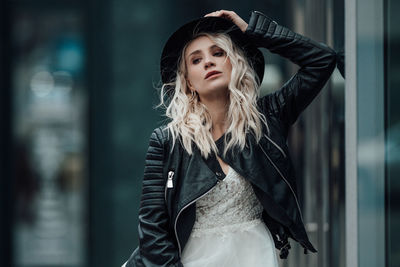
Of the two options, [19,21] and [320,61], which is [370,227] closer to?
[320,61]

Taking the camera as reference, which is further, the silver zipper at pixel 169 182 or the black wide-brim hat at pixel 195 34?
the black wide-brim hat at pixel 195 34

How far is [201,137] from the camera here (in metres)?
3.09

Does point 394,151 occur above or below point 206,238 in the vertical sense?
above

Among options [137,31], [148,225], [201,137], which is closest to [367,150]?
[201,137]

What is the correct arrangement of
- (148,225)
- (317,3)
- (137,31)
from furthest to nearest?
(137,31) < (317,3) < (148,225)

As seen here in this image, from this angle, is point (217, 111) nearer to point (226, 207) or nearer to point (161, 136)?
point (161, 136)

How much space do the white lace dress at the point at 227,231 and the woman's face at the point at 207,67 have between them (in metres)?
0.36

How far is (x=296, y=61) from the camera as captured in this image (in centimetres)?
323

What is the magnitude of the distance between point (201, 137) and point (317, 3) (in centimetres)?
256

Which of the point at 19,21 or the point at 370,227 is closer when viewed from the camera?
the point at 370,227

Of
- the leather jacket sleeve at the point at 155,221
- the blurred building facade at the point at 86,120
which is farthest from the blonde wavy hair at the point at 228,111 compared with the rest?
the blurred building facade at the point at 86,120

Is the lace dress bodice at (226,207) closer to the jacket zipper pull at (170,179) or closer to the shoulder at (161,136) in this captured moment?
the jacket zipper pull at (170,179)

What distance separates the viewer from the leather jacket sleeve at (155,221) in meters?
3.04

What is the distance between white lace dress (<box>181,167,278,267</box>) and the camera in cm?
308
